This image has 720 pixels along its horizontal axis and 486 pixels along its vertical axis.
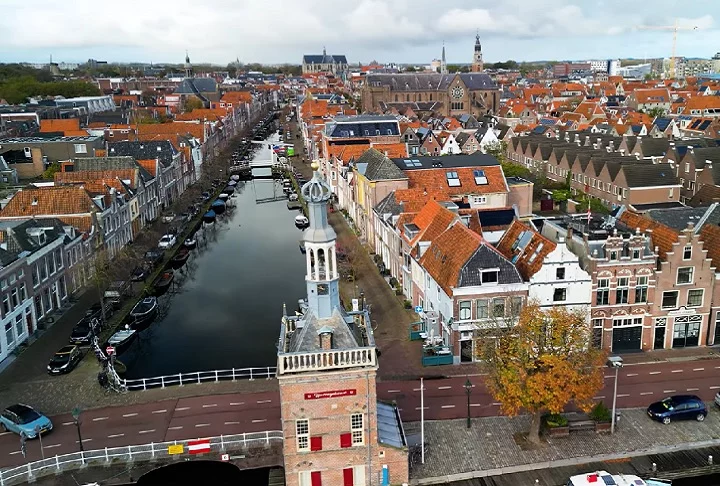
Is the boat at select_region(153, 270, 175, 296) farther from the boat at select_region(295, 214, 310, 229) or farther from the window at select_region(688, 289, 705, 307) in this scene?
the window at select_region(688, 289, 705, 307)

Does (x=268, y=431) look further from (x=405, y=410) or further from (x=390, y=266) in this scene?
(x=390, y=266)

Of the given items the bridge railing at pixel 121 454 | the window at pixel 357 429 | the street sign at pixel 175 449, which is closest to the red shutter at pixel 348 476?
the window at pixel 357 429

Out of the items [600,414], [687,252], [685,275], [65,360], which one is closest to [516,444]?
[600,414]

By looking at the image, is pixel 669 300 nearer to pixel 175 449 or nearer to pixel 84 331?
pixel 175 449

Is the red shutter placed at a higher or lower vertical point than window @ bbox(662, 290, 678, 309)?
lower

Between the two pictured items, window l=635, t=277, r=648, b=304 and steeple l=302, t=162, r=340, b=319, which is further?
window l=635, t=277, r=648, b=304

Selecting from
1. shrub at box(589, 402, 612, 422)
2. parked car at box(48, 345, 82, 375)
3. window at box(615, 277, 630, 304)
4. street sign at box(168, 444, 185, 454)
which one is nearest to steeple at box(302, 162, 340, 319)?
street sign at box(168, 444, 185, 454)
